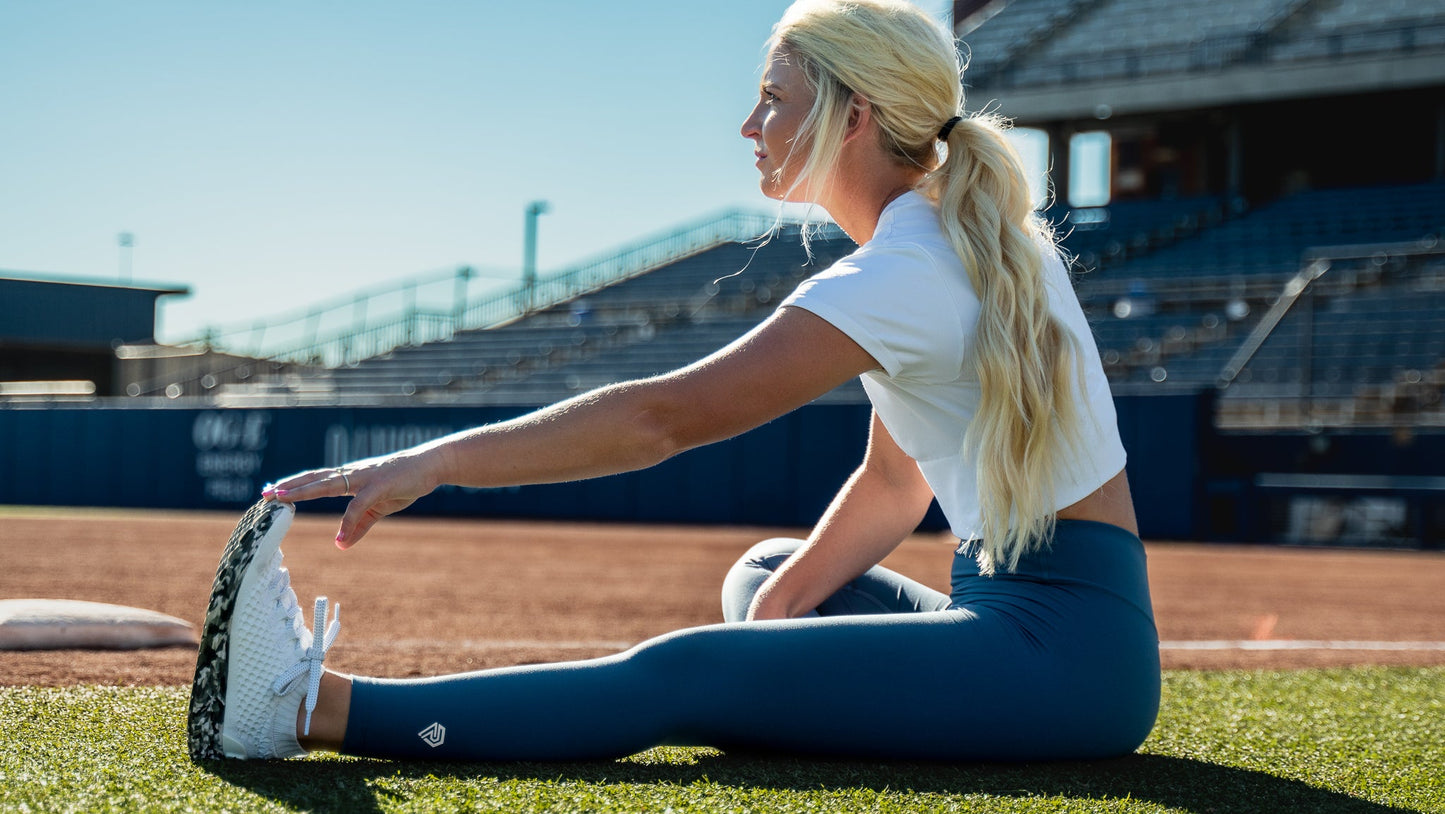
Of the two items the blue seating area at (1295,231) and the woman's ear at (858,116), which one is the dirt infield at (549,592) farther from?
the blue seating area at (1295,231)

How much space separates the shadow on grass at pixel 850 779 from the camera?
181 cm

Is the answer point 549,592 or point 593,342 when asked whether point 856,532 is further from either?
point 593,342

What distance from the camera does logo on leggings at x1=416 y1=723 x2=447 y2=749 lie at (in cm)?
187

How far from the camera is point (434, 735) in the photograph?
187cm

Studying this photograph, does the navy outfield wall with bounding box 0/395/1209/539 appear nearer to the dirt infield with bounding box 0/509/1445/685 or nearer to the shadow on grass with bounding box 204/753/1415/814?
the dirt infield with bounding box 0/509/1445/685

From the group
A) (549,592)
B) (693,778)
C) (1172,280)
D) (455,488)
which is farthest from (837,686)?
(1172,280)

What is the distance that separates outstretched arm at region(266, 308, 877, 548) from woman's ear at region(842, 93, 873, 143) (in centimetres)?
41

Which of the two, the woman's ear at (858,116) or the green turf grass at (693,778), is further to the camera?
the woman's ear at (858,116)

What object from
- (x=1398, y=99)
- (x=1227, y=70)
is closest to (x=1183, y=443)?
(x=1227, y=70)

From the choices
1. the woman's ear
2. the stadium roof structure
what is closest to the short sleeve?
the woman's ear

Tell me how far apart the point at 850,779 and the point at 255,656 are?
33.4 inches

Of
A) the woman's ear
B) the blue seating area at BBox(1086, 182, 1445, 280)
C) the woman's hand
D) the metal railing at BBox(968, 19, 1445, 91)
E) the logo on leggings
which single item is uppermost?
the metal railing at BBox(968, 19, 1445, 91)

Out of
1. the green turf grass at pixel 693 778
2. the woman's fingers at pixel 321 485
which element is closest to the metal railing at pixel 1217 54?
the green turf grass at pixel 693 778

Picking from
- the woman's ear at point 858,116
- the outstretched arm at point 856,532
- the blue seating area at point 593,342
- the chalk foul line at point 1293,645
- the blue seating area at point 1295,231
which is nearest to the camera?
the woman's ear at point 858,116
